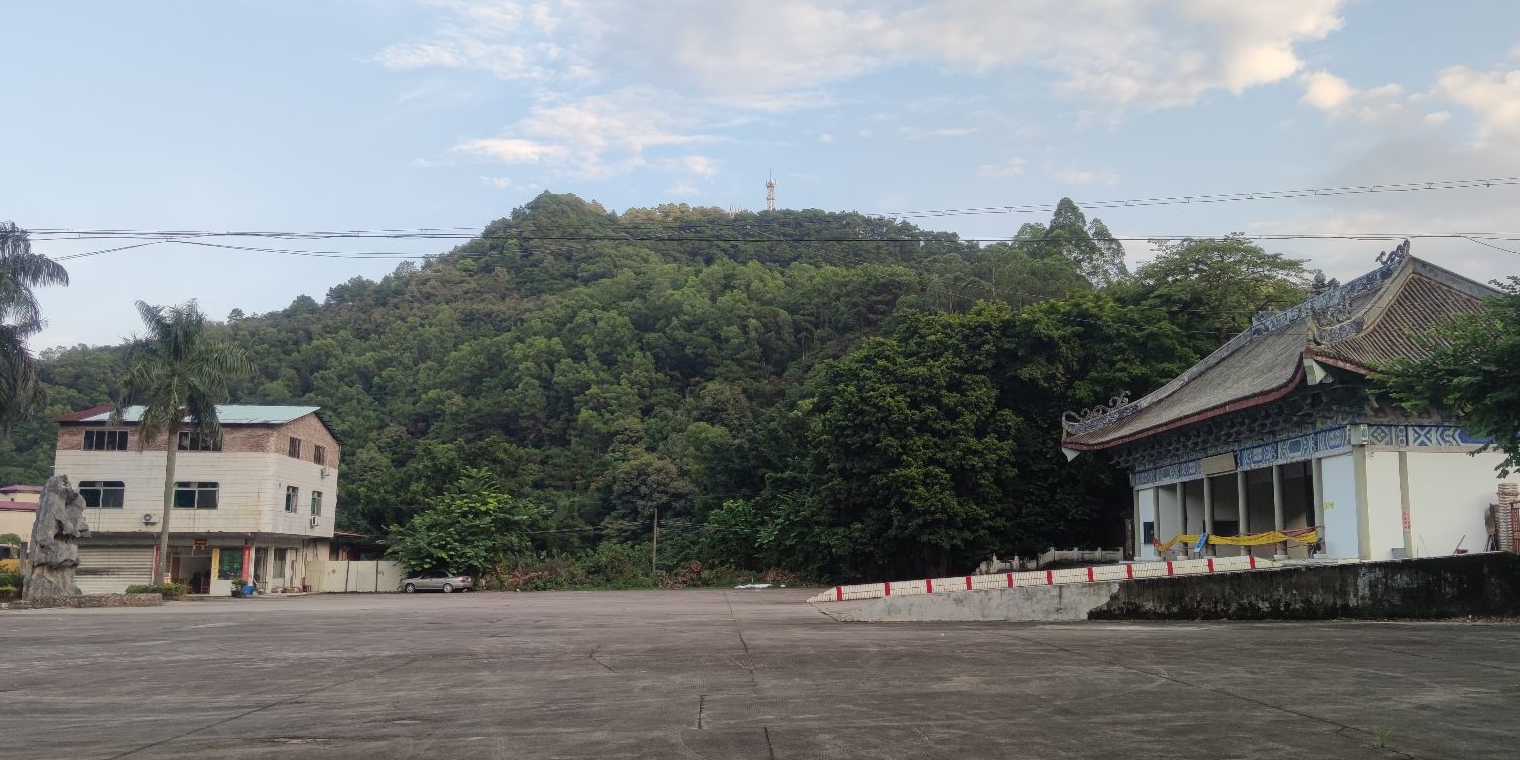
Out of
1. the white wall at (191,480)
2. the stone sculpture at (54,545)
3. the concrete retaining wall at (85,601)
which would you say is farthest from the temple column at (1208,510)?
the white wall at (191,480)

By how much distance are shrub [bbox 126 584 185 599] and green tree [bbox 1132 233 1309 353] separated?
3505cm

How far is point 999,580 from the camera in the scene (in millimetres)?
18609

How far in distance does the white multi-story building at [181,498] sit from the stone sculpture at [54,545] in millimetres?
11604

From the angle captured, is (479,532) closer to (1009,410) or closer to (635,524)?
(635,524)

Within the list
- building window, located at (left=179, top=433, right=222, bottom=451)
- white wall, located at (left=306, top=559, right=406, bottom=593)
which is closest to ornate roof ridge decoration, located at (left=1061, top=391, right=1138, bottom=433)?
white wall, located at (left=306, top=559, right=406, bottom=593)

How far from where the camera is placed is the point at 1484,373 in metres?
13.5

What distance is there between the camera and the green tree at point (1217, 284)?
3862 cm

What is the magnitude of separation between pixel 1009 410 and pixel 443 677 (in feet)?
90.2

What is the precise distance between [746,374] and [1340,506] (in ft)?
168

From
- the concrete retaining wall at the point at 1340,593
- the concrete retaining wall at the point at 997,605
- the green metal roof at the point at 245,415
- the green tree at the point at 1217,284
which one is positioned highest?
the green tree at the point at 1217,284

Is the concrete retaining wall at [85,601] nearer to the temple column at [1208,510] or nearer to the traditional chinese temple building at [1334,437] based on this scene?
the traditional chinese temple building at [1334,437]

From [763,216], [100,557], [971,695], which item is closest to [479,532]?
[100,557]

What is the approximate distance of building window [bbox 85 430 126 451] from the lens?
139 ft

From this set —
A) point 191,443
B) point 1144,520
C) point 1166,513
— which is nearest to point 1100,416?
point 1144,520
